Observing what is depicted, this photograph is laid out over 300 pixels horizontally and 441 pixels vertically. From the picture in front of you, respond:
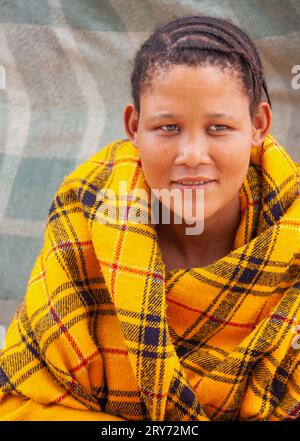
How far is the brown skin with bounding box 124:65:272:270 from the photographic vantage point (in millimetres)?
903

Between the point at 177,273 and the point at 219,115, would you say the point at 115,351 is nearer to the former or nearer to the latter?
the point at 177,273

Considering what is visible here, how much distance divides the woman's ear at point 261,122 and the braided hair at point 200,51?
28 millimetres

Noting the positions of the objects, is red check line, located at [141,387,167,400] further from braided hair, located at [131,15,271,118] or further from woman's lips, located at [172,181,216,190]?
braided hair, located at [131,15,271,118]

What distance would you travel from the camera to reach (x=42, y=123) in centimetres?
167

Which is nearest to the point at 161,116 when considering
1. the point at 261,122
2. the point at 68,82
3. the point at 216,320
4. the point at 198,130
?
the point at 198,130

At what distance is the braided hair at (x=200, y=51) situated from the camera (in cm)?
92

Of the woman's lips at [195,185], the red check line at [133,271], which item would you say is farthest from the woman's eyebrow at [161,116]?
the red check line at [133,271]

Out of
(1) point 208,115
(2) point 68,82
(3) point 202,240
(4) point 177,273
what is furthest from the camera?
(2) point 68,82

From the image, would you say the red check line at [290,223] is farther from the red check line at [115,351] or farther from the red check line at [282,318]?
the red check line at [115,351]

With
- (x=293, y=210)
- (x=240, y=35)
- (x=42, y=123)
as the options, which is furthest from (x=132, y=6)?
(x=293, y=210)

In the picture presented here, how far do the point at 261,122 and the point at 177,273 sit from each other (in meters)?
0.28

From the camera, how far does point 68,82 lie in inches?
65.5

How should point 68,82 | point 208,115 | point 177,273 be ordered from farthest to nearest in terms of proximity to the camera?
1. point 68,82
2. point 177,273
3. point 208,115

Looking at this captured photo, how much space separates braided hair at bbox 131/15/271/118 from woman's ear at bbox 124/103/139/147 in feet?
0.16
